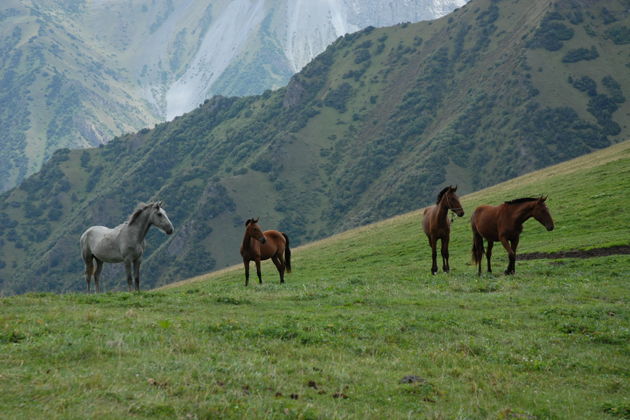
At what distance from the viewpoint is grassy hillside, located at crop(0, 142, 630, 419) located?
8.33 m

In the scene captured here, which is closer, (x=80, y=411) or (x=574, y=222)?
(x=80, y=411)

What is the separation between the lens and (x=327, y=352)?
11.9m

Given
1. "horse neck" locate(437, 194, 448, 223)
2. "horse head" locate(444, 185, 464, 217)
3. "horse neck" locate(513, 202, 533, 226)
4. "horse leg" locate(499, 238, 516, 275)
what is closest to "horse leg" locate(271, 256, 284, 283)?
"horse neck" locate(437, 194, 448, 223)

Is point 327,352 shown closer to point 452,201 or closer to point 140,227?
point 140,227

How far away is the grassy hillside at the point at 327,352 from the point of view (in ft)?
27.3

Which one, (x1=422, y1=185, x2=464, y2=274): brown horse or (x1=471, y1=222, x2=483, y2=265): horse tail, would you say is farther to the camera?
(x1=471, y1=222, x2=483, y2=265): horse tail

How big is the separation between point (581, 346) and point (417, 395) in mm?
5992

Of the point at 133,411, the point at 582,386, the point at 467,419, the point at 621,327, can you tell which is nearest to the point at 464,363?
the point at 582,386

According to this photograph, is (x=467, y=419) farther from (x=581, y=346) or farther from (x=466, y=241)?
(x=466, y=241)

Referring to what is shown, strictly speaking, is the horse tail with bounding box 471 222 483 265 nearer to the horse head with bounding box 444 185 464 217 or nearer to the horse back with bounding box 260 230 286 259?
the horse head with bounding box 444 185 464 217

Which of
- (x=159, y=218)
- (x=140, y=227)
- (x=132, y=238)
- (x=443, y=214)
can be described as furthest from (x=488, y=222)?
(x=132, y=238)

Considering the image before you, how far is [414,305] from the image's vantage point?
58.4 ft

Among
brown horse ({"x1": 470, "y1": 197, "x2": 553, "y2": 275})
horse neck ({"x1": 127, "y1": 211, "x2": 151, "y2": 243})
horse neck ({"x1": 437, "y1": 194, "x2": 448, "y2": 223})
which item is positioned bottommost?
brown horse ({"x1": 470, "y1": 197, "x2": 553, "y2": 275})

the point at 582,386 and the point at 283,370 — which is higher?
the point at 283,370
